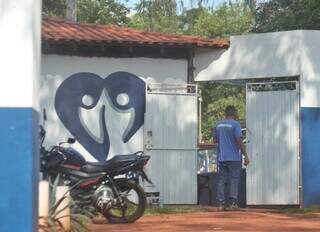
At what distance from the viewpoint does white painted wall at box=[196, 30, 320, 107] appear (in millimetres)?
13484

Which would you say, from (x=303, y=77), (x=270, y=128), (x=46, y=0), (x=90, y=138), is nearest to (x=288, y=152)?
Answer: (x=270, y=128)

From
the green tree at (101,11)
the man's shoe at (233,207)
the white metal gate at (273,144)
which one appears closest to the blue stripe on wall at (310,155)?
the white metal gate at (273,144)

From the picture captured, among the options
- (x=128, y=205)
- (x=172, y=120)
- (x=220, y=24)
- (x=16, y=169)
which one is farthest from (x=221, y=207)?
(x=220, y=24)

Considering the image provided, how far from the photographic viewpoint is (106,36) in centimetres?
1404

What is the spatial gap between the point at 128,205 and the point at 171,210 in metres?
2.26

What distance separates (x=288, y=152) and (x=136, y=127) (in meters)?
2.89

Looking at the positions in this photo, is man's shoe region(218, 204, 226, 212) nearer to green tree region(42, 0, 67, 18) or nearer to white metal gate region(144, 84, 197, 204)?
white metal gate region(144, 84, 197, 204)

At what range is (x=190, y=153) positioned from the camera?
46.9 ft

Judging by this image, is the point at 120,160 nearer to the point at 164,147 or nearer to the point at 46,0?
the point at 164,147

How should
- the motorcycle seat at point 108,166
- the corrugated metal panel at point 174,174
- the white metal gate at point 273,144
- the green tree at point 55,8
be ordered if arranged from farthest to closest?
the green tree at point 55,8 < the corrugated metal panel at point 174,174 < the white metal gate at point 273,144 < the motorcycle seat at point 108,166

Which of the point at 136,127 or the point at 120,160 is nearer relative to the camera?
the point at 120,160

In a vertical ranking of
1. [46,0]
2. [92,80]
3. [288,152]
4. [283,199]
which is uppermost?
[46,0]

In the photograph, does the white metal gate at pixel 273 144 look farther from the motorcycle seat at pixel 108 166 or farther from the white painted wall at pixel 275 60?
the motorcycle seat at pixel 108 166

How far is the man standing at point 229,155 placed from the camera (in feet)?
41.8
